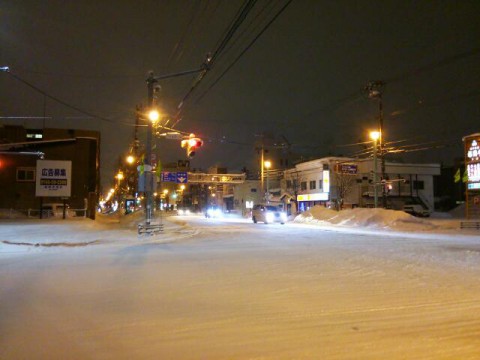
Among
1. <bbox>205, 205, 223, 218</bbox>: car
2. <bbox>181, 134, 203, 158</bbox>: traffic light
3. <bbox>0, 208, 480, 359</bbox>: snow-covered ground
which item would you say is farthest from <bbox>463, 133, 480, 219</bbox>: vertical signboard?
<bbox>205, 205, 223, 218</bbox>: car

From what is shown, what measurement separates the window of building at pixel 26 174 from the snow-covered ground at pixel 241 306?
36570 millimetres

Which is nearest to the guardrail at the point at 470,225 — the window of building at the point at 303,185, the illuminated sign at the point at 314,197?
the illuminated sign at the point at 314,197

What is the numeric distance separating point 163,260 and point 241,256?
2.56 m

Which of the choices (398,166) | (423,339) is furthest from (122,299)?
(398,166)

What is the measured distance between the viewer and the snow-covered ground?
5.68m

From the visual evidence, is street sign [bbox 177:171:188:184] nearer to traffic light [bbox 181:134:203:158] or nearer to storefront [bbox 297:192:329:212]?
storefront [bbox 297:192:329:212]

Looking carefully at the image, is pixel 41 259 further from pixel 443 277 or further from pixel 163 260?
pixel 443 277

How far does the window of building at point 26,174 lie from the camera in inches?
1875

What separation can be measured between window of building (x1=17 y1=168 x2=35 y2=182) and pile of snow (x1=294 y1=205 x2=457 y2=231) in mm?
29617

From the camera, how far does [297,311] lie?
7.39 m

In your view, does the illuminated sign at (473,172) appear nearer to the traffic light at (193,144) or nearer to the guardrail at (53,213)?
the traffic light at (193,144)

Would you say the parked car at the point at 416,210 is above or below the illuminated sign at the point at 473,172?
below

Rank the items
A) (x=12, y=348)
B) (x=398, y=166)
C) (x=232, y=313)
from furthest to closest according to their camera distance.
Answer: (x=398, y=166) < (x=232, y=313) < (x=12, y=348)

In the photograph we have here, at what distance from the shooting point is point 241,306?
7762mm
